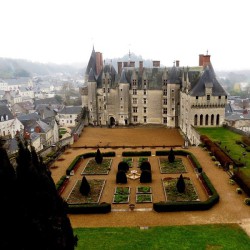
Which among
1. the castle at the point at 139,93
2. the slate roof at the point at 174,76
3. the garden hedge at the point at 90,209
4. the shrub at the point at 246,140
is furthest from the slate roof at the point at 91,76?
the garden hedge at the point at 90,209

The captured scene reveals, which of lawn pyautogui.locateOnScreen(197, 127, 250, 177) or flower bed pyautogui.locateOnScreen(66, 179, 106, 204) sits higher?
lawn pyautogui.locateOnScreen(197, 127, 250, 177)

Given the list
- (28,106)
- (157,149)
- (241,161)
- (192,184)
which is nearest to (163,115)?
(157,149)

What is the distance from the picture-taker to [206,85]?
160 feet

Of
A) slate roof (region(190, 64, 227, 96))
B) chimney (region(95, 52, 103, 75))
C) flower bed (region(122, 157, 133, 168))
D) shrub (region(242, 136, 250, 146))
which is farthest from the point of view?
chimney (region(95, 52, 103, 75))

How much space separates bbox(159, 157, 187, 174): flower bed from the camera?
109ft

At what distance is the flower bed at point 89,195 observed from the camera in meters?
26.4

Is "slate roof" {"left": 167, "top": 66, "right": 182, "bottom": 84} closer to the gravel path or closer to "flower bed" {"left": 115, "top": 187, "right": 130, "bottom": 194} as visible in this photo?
the gravel path

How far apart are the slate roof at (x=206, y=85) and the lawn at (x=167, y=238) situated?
30.5m

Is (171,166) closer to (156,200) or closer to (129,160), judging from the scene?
(129,160)

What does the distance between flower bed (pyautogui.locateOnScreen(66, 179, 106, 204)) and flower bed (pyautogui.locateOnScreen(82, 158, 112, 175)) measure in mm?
3107

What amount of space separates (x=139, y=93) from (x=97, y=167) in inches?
1095

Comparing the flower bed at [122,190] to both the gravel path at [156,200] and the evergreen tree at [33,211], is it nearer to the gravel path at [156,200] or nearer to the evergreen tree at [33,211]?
the gravel path at [156,200]

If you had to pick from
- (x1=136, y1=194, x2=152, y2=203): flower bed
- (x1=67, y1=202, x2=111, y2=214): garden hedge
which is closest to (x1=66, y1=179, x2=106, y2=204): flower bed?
(x1=67, y1=202, x2=111, y2=214): garden hedge

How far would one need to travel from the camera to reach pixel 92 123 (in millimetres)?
63750
